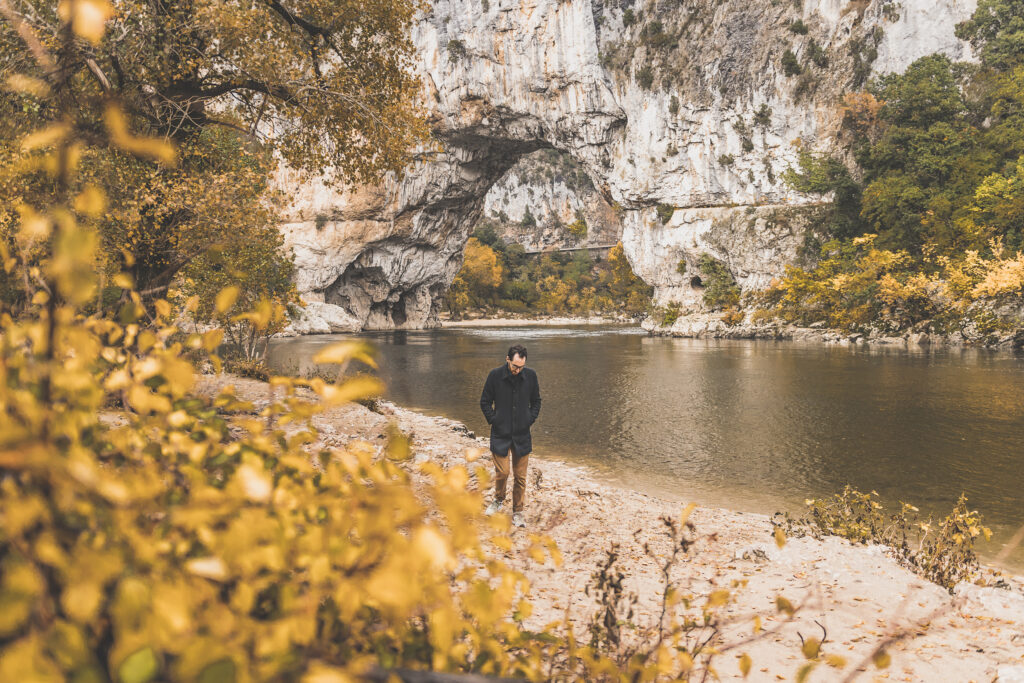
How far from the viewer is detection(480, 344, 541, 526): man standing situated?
558 cm

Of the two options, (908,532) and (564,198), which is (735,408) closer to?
(908,532)

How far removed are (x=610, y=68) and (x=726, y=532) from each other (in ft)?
153

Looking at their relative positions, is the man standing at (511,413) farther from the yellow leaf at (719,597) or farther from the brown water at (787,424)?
the yellow leaf at (719,597)

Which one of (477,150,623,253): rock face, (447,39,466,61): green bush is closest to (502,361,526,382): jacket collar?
(447,39,466,61): green bush

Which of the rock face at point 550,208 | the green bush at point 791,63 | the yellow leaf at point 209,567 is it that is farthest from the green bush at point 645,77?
the rock face at point 550,208

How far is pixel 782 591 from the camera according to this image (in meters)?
4.27

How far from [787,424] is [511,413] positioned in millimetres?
9413

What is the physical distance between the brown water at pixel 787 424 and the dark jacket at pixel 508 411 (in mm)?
3696

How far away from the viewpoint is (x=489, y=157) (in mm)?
51656

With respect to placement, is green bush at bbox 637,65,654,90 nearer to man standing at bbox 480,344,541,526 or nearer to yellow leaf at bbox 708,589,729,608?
man standing at bbox 480,344,541,526

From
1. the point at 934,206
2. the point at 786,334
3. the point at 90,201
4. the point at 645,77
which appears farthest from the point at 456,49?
the point at 90,201

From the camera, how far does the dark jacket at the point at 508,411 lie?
5.58 m

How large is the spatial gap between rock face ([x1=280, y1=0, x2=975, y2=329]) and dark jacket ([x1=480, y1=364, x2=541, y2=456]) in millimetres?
38286

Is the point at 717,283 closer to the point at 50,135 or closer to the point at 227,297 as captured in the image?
the point at 227,297
